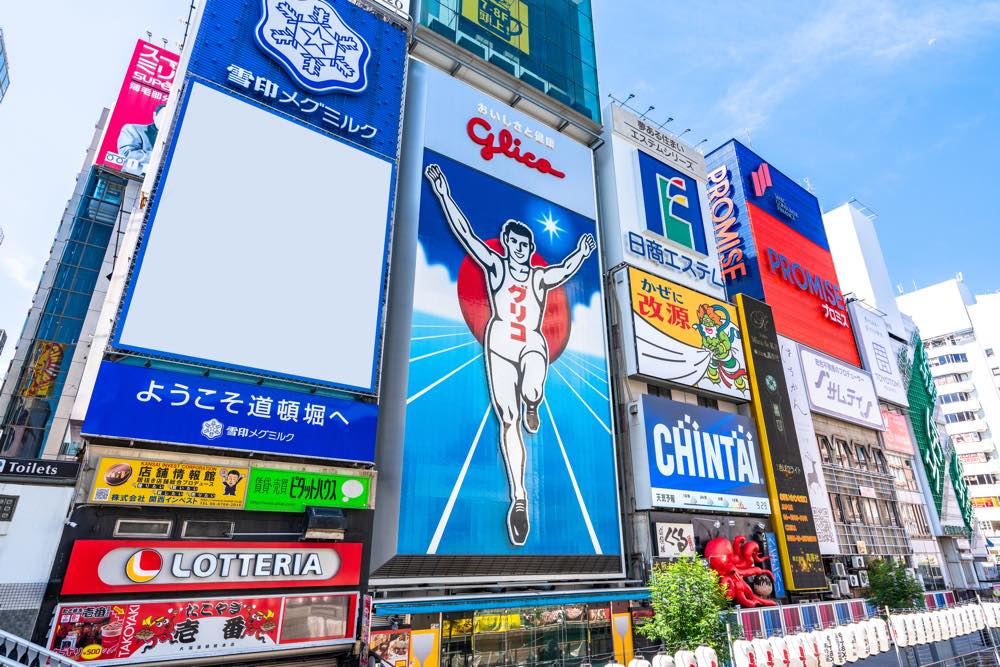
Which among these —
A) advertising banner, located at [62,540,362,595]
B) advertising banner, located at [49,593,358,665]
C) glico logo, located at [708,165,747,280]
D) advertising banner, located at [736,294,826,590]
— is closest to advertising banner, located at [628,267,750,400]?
advertising banner, located at [736,294,826,590]

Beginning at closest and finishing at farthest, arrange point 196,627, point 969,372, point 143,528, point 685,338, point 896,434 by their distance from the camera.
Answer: point 196,627, point 143,528, point 685,338, point 896,434, point 969,372

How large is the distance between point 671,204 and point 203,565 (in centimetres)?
3286

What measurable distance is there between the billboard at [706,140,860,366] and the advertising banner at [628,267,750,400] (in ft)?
29.2

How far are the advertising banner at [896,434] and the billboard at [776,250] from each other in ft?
17.6

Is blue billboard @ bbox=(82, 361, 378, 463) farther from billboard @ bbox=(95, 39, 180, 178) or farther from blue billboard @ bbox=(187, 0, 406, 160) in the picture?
billboard @ bbox=(95, 39, 180, 178)

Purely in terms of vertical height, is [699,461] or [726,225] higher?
[726,225]

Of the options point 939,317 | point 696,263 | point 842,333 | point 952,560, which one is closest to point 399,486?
point 696,263

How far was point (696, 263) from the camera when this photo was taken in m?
37.6

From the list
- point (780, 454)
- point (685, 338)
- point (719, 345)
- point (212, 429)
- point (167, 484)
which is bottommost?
point (167, 484)

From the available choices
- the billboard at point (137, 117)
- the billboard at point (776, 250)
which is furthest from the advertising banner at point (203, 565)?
the billboard at point (776, 250)

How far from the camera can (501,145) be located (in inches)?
1182

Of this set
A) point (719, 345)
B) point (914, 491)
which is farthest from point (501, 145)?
point (914, 491)

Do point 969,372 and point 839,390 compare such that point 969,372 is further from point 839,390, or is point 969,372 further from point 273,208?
point 273,208

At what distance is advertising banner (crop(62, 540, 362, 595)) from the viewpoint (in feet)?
49.6
